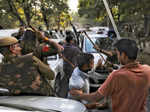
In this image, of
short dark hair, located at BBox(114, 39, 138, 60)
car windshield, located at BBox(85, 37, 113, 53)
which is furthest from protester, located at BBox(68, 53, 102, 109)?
car windshield, located at BBox(85, 37, 113, 53)

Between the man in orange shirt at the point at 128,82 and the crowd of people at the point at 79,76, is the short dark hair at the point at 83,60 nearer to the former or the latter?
the crowd of people at the point at 79,76

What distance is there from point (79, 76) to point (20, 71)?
716mm

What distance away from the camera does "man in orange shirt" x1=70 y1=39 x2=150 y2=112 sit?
1.87 meters

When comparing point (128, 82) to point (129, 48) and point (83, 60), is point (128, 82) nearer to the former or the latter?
point (129, 48)

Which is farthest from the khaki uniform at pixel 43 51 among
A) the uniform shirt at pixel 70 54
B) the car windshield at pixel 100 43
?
the car windshield at pixel 100 43

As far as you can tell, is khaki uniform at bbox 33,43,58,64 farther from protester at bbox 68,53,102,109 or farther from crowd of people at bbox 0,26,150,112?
protester at bbox 68,53,102,109

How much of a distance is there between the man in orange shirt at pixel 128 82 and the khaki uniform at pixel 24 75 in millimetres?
778

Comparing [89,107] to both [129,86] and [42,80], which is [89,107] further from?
[129,86]

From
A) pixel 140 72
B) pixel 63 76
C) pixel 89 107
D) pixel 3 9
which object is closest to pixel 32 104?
pixel 89 107

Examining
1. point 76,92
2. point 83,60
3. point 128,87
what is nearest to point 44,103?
point 76,92

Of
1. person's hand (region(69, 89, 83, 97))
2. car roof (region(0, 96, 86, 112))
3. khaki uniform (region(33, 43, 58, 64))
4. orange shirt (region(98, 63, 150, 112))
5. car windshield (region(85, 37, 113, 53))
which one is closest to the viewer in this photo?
orange shirt (region(98, 63, 150, 112))

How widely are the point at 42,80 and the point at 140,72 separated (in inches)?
44.5

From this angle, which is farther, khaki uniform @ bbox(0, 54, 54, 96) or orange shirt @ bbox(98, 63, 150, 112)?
khaki uniform @ bbox(0, 54, 54, 96)

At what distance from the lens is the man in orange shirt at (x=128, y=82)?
1.87 meters
